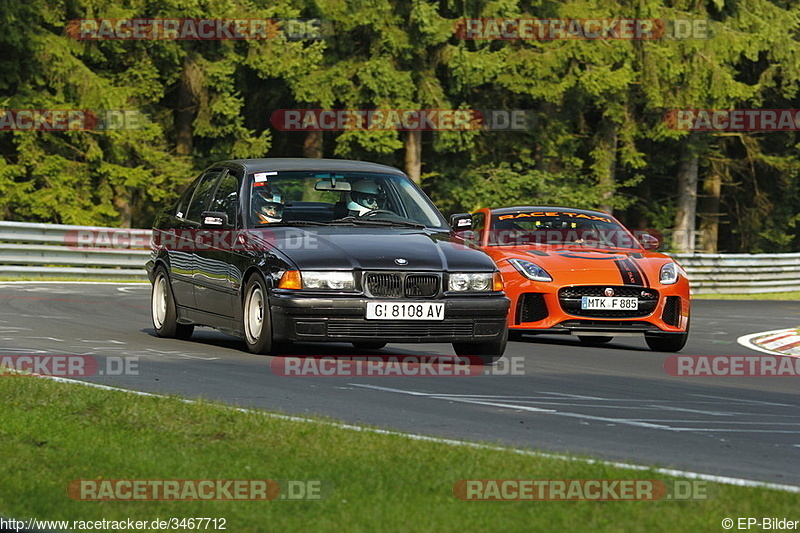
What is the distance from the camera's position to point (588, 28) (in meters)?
41.6

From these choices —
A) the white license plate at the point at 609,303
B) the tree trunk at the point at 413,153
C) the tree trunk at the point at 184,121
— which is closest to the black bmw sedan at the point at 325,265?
the white license plate at the point at 609,303

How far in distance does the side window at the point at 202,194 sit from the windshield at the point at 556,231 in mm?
3333

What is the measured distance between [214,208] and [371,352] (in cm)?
195

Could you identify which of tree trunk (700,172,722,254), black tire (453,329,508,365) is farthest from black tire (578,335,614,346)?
tree trunk (700,172,722,254)

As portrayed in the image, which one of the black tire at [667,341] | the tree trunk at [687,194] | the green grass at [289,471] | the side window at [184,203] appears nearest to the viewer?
the green grass at [289,471]

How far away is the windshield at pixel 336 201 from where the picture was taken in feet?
39.6

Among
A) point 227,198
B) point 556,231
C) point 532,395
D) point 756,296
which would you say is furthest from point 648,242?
point 756,296

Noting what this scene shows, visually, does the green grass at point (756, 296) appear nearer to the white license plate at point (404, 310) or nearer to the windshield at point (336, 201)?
the windshield at point (336, 201)

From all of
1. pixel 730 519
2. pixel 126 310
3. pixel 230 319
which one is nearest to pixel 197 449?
pixel 730 519

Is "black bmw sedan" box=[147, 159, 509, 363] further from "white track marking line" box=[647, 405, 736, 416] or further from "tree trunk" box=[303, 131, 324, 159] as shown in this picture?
"tree trunk" box=[303, 131, 324, 159]

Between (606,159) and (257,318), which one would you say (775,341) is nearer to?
(257,318)

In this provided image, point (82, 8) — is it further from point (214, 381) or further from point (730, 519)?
point (730, 519)

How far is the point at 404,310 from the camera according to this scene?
36.2 ft

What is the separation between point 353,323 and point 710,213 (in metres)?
42.3
